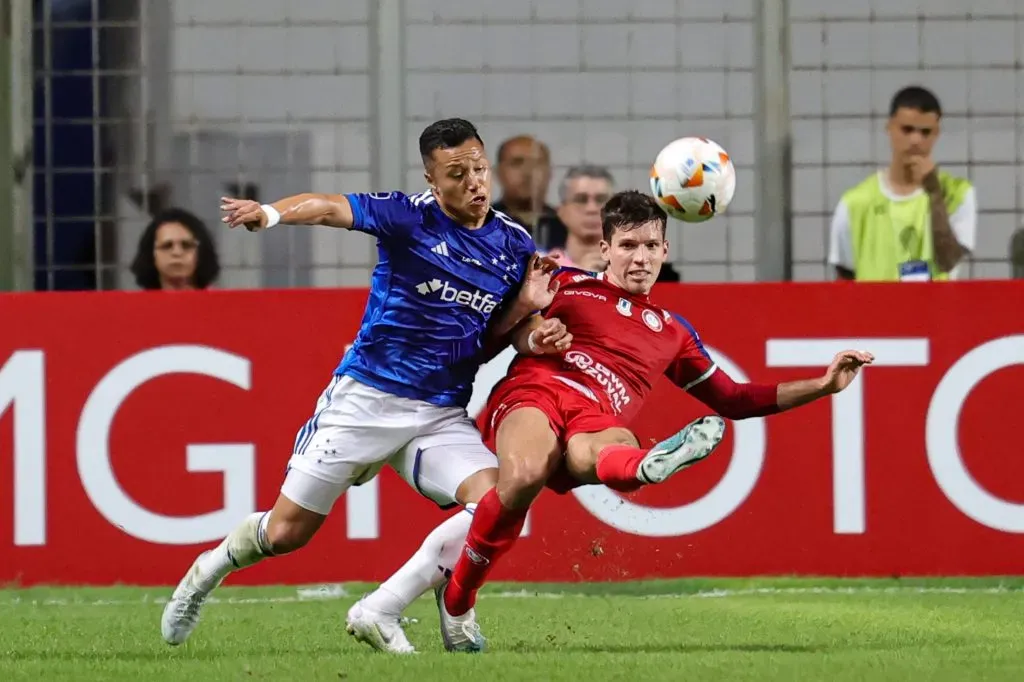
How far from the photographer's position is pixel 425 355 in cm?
746

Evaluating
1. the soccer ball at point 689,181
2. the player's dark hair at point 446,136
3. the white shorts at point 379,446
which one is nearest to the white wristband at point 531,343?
the white shorts at point 379,446

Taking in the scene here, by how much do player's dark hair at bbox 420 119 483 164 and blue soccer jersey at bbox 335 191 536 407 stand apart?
0.19 metres

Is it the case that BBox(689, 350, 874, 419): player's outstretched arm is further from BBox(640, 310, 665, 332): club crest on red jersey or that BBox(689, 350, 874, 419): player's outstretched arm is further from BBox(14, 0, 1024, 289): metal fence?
BBox(14, 0, 1024, 289): metal fence

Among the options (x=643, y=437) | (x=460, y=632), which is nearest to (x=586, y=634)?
(x=460, y=632)

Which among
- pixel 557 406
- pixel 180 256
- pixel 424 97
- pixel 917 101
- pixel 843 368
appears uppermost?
pixel 424 97

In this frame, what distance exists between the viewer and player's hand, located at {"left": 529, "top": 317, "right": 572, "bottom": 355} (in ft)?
24.1

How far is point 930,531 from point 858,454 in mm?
497

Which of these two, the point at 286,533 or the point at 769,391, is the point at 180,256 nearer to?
the point at 286,533

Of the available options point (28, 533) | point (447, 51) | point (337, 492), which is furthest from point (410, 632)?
point (447, 51)

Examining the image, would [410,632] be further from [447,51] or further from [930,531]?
[447,51]

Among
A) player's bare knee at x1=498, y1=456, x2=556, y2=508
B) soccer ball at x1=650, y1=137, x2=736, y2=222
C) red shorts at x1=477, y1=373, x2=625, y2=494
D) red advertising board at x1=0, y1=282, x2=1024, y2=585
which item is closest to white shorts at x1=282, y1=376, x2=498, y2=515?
red shorts at x1=477, y1=373, x2=625, y2=494

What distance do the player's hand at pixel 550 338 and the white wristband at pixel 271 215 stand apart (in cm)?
107

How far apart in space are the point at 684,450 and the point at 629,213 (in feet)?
4.79

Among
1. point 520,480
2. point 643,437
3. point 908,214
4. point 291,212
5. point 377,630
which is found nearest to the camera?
point 291,212
